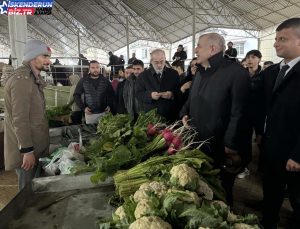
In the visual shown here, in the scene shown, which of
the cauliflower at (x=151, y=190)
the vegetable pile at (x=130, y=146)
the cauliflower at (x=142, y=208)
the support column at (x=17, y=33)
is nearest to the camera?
the cauliflower at (x=142, y=208)

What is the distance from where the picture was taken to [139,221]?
1108mm

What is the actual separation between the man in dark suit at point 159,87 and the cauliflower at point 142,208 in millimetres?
2278

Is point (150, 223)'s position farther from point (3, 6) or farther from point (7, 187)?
point (3, 6)

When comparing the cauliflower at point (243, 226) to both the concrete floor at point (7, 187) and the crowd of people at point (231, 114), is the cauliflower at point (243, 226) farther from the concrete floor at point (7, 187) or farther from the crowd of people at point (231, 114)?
the concrete floor at point (7, 187)

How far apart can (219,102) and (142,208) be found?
5.01ft

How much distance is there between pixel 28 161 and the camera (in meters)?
2.41

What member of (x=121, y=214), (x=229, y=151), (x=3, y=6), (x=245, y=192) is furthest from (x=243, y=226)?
(x=3, y=6)

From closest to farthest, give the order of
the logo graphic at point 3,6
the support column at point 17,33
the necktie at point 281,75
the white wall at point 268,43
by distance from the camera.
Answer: the necktie at point 281,75 → the logo graphic at point 3,6 → the support column at point 17,33 → the white wall at point 268,43

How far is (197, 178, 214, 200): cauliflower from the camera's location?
1.44 meters

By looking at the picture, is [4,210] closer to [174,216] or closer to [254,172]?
[174,216]

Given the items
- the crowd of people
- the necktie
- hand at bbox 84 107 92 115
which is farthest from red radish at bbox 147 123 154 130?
hand at bbox 84 107 92 115

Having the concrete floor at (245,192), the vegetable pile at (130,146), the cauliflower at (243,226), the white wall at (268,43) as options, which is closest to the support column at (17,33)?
the concrete floor at (245,192)

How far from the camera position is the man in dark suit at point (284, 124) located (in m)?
2.17

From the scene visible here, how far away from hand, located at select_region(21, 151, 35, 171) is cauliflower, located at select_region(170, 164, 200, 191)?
1398mm
